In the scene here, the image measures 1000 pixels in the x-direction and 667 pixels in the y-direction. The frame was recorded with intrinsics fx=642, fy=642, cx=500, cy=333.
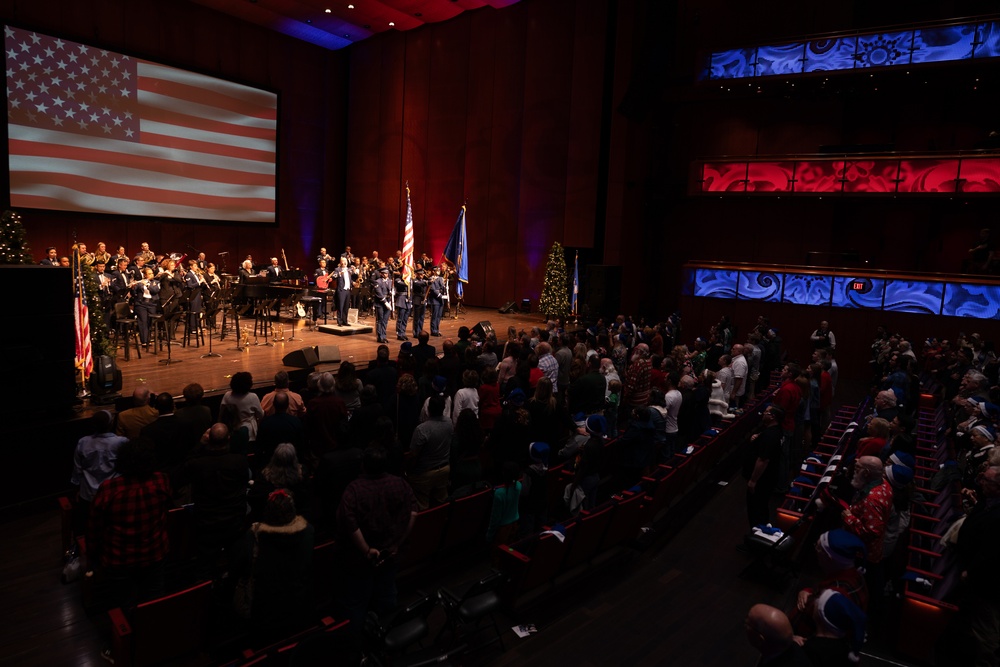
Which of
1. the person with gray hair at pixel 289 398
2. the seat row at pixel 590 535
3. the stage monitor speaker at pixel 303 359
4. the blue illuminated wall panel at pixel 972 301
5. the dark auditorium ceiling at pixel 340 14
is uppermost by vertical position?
the dark auditorium ceiling at pixel 340 14

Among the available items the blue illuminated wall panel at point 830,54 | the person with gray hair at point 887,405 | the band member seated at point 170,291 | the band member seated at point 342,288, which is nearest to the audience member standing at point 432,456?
the person with gray hair at point 887,405

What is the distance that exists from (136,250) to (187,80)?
16.3ft

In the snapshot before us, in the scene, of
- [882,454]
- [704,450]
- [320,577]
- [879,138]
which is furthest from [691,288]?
[320,577]

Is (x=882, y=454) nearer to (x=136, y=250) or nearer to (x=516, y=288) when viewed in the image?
(x=516, y=288)

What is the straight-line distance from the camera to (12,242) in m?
7.78

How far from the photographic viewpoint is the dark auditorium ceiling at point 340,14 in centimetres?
1861

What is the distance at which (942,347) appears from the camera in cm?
1229

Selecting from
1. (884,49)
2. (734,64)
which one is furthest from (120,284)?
(884,49)

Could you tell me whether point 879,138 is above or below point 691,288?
above

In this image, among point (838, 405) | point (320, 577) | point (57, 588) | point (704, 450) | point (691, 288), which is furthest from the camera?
point (691, 288)

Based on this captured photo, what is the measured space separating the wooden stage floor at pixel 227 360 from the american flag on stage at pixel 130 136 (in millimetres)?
5345

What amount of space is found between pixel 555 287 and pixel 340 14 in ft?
35.2

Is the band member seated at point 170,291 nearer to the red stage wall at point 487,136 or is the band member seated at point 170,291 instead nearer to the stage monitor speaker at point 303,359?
the stage monitor speaker at point 303,359

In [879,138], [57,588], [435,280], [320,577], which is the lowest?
[57,588]
